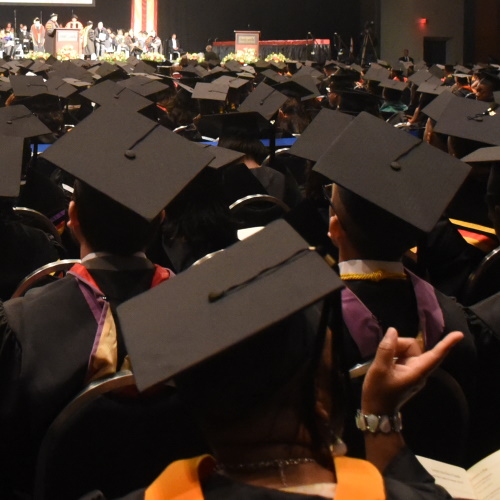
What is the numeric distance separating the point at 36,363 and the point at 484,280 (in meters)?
1.81

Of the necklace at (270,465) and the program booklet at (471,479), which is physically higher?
the necklace at (270,465)

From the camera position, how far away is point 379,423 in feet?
4.30

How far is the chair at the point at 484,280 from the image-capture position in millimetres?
2773

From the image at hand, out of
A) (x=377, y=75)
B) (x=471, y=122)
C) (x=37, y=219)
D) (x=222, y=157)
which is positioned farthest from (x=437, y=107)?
(x=377, y=75)

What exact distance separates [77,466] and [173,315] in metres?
0.52

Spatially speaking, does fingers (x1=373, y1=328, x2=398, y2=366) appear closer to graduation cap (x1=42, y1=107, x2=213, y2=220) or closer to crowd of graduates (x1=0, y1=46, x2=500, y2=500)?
crowd of graduates (x1=0, y1=46, x2=500, y2=500)

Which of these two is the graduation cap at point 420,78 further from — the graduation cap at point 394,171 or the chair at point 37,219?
the graduation cap at point 394,171

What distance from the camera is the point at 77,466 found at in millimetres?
1606

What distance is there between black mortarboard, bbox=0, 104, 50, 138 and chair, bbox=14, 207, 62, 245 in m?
1.50

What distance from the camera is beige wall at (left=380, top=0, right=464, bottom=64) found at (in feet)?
79.0

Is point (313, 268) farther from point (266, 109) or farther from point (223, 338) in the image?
point (266, 109)

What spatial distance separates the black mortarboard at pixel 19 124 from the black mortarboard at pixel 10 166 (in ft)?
5.43

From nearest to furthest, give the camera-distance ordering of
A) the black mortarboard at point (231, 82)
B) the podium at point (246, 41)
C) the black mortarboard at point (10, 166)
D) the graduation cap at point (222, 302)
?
the graduation cap at point (222, 302)
the black mortarboard at point (10, 166)
the black mortarboard at point (231, 82)
the podium at point (246, 41)

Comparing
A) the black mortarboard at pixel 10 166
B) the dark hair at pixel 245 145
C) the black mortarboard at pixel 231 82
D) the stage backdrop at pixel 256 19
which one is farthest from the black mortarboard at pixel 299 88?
the stage backdrop at pixel 256 19
